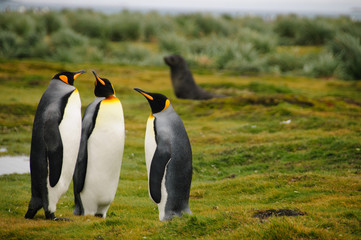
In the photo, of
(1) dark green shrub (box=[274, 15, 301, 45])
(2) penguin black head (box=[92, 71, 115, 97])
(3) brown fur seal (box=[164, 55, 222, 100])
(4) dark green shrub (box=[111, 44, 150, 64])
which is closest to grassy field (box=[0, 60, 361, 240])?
(3) brown fur seal (box=[164, 55, 222, 100])

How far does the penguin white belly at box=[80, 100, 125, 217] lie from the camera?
7.26 m

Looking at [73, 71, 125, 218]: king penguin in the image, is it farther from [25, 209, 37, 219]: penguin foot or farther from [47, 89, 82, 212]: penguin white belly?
[25, 209, 37, 219]: penguin foot

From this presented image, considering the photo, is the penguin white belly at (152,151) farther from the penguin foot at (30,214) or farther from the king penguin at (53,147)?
the penguin foot at (30,214)

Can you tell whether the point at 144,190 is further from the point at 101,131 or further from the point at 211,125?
the point at 211,125

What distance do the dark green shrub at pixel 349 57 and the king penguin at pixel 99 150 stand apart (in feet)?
83.2

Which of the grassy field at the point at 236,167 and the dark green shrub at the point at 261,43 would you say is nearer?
the grassy field at the point at 236,167

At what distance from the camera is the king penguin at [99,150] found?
726cm

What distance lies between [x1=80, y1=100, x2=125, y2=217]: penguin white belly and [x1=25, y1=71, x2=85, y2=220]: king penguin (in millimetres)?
294

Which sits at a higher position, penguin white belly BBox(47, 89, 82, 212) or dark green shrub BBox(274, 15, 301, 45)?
penguin white belly BBox(47, 89, 82, 212)

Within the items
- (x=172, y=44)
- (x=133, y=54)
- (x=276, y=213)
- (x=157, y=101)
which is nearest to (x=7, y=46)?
(x=133, y=54)

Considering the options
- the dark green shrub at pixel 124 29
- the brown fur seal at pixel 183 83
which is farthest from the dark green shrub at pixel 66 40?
the brown fur seal at pixel 183 83

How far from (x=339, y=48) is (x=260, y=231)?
30113 millimetres

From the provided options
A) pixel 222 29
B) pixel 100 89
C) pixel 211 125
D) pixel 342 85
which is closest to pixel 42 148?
pixel 100 89

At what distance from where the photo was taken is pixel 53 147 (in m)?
6.90
